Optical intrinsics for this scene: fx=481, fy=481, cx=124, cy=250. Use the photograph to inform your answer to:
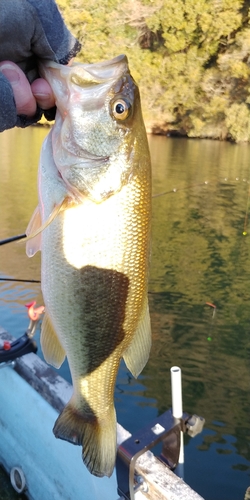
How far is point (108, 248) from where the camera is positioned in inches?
62.6

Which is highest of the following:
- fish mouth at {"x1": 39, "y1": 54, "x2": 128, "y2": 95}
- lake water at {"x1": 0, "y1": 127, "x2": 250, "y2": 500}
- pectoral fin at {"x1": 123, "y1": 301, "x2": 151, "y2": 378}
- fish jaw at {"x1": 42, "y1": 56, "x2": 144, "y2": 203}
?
fish mouth at {"x1": 39, "y1": 54, "x2": 128, "y2": 95}

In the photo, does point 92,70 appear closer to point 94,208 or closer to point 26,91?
point 26,91

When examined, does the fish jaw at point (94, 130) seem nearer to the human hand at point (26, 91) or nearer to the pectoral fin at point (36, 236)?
the human hand at point (26, 91)

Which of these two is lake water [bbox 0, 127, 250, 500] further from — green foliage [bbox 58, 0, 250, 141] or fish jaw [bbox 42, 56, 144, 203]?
green foliage [bbox 58, 0, 250, 141]

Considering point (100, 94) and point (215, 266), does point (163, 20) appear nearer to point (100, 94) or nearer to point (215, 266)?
point (215, 266)

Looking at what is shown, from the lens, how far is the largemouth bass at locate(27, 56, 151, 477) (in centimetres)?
156

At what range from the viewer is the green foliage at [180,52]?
90.0 feet

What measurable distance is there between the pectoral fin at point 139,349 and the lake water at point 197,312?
10.7 ft

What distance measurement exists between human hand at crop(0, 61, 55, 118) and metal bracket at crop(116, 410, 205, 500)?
1632mm

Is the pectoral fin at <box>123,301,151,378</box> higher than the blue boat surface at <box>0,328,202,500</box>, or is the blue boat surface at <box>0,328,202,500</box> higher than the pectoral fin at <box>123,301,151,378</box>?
the pectoral fin at <box>123,301,151,378</box>

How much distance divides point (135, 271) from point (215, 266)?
8522mm

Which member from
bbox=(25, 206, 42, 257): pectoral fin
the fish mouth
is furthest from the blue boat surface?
the fish mouth

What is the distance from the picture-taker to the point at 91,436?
5.89ft

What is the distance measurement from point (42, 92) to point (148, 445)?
1733 mm
